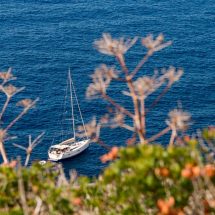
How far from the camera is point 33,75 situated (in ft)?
516

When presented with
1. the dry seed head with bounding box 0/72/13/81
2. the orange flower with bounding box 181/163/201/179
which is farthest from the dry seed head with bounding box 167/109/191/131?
the dry seed head with bounding box 0/72/13/81

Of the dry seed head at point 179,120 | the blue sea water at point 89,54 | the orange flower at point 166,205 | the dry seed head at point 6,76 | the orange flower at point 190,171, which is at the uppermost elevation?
the blue sea water at point 89,54

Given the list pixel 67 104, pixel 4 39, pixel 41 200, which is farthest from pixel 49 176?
pixel 4 39

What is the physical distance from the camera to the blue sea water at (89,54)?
138 meters

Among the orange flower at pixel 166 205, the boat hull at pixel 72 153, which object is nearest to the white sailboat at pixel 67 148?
the boat hull at pixel 72 153

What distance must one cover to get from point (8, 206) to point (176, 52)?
154 m

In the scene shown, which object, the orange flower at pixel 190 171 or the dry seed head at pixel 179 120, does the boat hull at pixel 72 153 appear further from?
the orange flower at pixel 190 171

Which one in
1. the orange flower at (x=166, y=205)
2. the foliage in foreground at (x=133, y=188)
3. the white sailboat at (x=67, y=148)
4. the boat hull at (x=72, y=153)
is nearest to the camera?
the orange flower at (x=166, y=205)

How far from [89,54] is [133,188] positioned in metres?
152

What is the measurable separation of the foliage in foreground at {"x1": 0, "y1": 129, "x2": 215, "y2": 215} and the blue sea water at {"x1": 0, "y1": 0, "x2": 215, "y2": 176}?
101765 millimetres

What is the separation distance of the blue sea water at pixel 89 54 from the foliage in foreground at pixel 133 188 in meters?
102

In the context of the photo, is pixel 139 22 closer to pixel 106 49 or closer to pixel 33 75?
pixel 33 75

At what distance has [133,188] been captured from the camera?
56.4 feet

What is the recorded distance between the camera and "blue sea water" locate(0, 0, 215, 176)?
452ft
